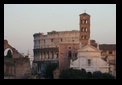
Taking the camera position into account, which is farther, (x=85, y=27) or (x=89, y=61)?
(x=85, y=27)

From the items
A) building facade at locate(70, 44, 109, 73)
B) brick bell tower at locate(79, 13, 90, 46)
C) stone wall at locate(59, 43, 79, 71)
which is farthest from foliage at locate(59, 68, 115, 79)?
brick bell tower at locate(79, 13, 90, 46)

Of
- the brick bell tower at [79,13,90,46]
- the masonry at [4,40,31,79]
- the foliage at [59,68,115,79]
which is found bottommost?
the foliage at [59,68,115,79]

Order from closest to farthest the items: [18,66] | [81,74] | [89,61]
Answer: [18,66], [81,74], [89,61]

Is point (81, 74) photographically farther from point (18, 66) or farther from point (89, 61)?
point (18, 66)

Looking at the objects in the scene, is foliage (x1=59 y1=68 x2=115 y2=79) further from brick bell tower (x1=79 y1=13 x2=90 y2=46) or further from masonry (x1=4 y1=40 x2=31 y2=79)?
brick bell tower (x1=79 y1=13 x2=90 y2=46)

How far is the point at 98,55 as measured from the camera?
14.3 m

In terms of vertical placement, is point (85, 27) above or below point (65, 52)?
above

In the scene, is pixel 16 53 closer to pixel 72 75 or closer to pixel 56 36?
pixel 72 75

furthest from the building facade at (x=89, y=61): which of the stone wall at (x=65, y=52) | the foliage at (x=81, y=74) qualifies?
the stone wall at (x=65, y=52)

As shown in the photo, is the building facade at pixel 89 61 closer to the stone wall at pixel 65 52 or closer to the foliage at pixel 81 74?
the foliage at pixel 81 74

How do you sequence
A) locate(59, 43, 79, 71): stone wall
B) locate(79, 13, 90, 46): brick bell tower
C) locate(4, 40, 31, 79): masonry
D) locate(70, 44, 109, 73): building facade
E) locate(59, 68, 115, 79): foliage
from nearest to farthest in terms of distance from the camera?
locate(4, 40, 31, 79): masonry < locate(59, 68, 115, 79): foliage < locate(70, 44, 109, 73): building facade < locate(59, 43, 79, 71): stone wall < locate(79, 13, 90, 46): brick bell tower

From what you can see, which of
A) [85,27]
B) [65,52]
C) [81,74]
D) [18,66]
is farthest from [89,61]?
[18,66]

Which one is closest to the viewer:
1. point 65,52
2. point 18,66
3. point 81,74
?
point 18,66
